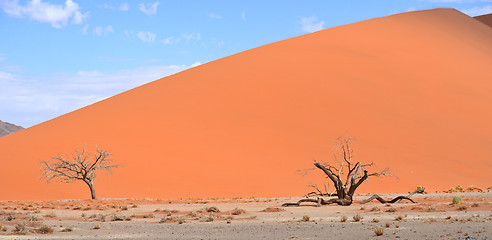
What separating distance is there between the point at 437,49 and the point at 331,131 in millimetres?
22564

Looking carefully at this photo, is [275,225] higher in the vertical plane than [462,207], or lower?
lower

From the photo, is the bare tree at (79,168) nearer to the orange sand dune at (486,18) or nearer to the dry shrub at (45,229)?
the dry shrub at (45,229)

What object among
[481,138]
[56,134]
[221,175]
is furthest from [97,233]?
[481,138]

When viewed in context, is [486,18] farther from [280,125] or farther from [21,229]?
[21,229]

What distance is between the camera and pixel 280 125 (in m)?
42.4

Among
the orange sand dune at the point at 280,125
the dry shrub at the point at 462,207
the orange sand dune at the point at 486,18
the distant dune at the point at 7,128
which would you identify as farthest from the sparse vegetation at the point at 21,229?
the distant dune at the point at 7,128

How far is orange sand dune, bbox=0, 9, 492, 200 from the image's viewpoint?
36000 millimetres

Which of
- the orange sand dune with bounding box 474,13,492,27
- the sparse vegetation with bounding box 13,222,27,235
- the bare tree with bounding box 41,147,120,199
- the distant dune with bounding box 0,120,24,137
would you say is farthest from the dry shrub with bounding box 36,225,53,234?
the distant dune with bounding box 0,120,24,137

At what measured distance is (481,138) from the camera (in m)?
41.5

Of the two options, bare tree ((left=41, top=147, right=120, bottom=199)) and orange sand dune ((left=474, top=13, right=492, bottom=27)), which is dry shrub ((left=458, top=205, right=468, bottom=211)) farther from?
orange sand dune ((left=474, top=13, right=492, bottom=27))

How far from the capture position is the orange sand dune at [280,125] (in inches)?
1417

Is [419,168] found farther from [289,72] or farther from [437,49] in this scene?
[437,49]

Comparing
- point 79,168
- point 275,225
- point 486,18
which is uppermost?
point 486,18

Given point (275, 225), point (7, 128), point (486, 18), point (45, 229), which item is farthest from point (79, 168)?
point (7, 128)
